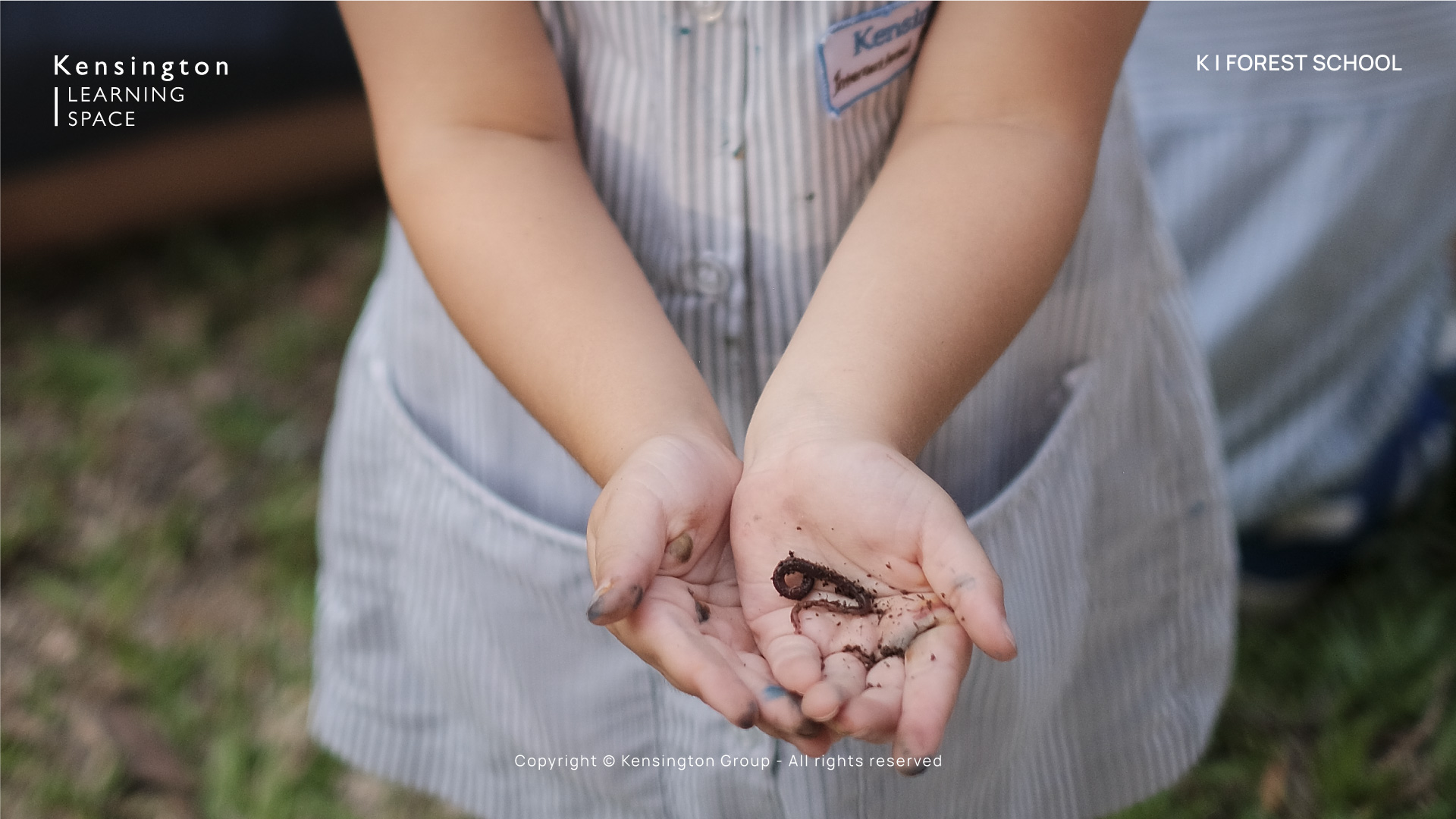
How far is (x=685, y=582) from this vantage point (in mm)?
910

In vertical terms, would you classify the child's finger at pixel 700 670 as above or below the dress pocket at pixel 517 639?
above

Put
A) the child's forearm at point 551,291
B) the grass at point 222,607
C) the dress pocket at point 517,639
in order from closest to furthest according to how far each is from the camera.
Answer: the child's forearm at point 551,291 < the dress pocket at point 517,639 < the grass at point 222,607

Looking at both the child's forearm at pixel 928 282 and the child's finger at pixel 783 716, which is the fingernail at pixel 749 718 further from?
the child's forearm at pixel 928 282

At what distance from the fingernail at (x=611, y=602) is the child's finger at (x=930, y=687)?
0.20m

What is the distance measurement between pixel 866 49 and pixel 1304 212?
124 centimetres

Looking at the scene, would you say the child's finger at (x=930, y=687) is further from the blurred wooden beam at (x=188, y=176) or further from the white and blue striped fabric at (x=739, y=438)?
the blurred wooden beam at (x=188, y=176)

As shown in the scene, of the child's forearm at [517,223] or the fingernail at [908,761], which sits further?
the child's forearm at [517,223]

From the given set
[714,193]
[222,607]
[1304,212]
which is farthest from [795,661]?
[222,607]

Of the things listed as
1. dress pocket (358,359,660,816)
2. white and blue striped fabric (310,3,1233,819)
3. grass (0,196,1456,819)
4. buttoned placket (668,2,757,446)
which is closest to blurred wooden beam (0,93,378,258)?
grass (0,196,1456,819)

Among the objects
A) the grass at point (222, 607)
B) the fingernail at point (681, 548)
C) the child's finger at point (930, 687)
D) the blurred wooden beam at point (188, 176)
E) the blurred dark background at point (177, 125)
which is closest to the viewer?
the child's finger at point (930, 687)

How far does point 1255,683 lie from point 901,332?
1364 mm

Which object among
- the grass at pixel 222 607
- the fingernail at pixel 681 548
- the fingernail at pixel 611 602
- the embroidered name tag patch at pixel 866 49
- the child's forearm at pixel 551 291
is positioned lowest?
the grass at pixel 222 607

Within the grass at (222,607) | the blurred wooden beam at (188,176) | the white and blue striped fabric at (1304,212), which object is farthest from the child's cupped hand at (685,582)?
the blurred wooden beam at (188,176)

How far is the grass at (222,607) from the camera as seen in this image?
6.09 ft
